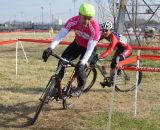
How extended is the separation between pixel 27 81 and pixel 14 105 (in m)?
3.21

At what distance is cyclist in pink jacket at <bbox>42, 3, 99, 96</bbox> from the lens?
307 inches

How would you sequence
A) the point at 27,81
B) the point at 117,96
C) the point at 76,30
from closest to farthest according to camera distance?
the point at 76,30 < the point at 117,96 < the point at 27,81

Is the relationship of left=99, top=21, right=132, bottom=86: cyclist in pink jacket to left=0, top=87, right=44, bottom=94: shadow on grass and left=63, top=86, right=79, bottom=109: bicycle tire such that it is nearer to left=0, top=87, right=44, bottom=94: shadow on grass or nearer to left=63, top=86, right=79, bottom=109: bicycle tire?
left=63, top=86, right=79, bottom=109: bicycle tire

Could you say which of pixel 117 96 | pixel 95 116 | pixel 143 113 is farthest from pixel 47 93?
pixel 117 96

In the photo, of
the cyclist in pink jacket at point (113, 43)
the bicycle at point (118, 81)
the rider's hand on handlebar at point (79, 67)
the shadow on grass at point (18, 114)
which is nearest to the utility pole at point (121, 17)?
the bicycle at point (118, 81)

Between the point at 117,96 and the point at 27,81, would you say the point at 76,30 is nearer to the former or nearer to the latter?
the point at 117,96

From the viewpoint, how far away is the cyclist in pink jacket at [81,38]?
25.6ft

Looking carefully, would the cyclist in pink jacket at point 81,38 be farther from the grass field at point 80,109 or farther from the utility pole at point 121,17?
the utility pole at point 121,17

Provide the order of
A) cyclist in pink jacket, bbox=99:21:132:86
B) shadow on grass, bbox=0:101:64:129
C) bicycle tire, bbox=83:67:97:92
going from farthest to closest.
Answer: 1. bicycle tire, bbox=83:67:97:92
2. cyclist in pink jacket, bbox=99:21:132:86
3. shadow on grass, bbox=0:101:64:129

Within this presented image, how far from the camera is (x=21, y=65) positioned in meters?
16.6

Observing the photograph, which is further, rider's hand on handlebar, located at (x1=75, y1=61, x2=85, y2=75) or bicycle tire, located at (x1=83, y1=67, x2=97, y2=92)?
bicycle tire, located at (x1=83, y1=67, x2=97, y2=92)

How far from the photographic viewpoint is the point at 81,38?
347 inches

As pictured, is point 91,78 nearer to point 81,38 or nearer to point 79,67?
point 81,38

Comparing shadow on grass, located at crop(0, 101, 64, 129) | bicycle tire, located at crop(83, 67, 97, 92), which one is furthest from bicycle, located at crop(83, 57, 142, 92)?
shadow on grass, located at crop(0, 101, 64, 129)
